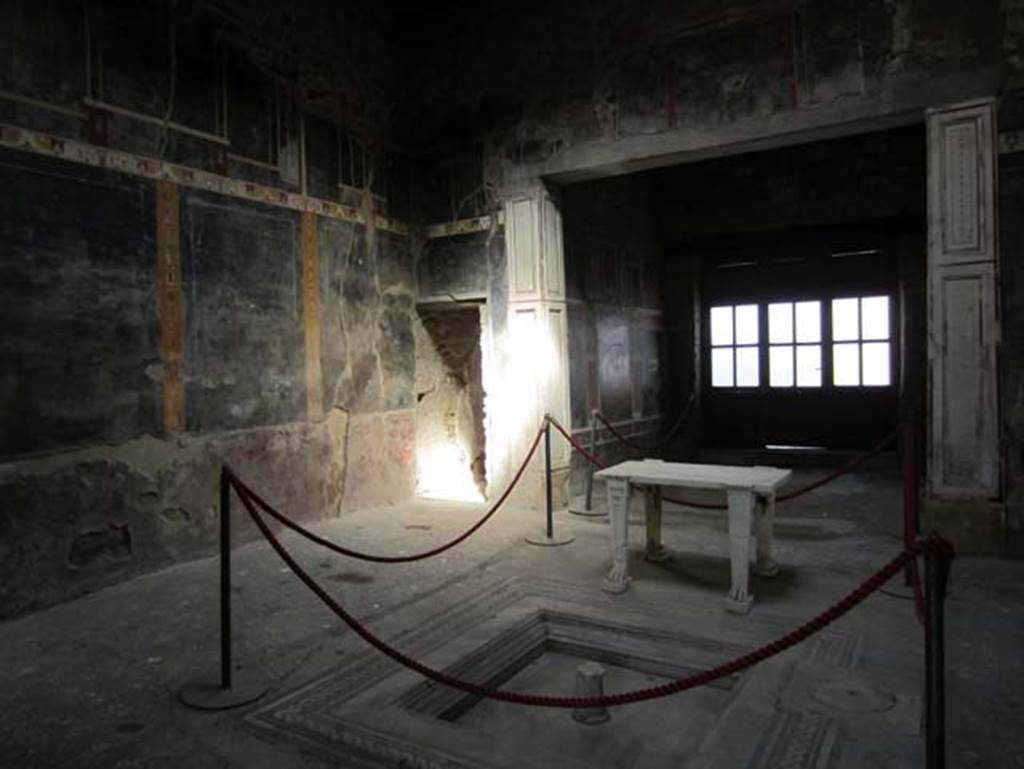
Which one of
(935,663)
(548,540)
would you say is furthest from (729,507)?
(935,663)

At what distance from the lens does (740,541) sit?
4.07 meters

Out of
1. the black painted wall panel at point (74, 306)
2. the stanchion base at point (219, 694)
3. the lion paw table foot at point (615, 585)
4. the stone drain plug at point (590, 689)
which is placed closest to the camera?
the stanchion base at point (219, 694)

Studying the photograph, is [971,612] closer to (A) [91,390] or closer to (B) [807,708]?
(B) [807,708]

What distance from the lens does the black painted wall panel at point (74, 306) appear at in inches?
167

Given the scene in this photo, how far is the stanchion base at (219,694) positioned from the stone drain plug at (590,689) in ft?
4.57

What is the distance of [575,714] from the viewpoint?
3311mm

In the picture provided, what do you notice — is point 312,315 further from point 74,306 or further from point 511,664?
point 511,664

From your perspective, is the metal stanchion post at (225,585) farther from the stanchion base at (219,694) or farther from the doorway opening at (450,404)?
the doorway opening at (450,404)

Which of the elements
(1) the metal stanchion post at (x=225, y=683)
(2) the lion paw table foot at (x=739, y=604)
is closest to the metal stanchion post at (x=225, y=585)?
(1) the metal stanchion post at (x=225, y=683)

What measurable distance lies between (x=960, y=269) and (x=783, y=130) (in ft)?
5.45

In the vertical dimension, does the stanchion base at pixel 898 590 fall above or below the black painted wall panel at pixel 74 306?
below

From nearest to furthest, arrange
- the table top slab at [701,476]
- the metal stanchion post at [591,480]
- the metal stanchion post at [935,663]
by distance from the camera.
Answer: the metal stanchion post at [935,663] → the table top slab at [701,476] → the metal stanchion post at [591,480]

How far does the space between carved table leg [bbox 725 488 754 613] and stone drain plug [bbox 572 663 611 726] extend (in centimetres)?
113

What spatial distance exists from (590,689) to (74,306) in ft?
12.8
